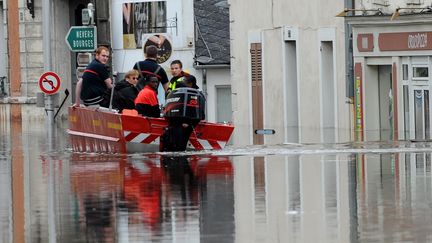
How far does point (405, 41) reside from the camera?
3862 cm

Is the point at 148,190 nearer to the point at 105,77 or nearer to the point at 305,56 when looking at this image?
the point at 105,77

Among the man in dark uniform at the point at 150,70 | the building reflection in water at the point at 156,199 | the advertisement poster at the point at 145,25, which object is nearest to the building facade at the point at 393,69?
the man in dark uniform at the point at 150,70

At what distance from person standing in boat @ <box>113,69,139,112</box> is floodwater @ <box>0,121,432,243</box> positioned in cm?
117

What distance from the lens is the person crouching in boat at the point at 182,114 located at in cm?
2486

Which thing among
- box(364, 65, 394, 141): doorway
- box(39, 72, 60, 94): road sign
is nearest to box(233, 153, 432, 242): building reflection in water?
box(364, 65, 394, 141): doorway

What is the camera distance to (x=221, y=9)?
2320 inches

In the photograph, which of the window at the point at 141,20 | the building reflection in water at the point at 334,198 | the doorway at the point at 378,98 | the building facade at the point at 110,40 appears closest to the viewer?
the building reflection in water at the point at 334,198

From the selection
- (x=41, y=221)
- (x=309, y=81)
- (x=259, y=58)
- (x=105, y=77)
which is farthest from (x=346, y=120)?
(x=41, y=221)

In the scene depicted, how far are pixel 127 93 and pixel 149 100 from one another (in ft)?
4.69

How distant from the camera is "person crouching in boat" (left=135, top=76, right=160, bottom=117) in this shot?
1006 inches

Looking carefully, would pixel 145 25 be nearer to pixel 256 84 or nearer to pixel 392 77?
pixel 256 84

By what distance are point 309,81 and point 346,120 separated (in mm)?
3116

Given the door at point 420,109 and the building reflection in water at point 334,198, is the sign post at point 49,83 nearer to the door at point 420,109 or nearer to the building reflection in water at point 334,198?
the door at point 420,109

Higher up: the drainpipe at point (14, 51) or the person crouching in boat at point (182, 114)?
the drainpipe at point (14, 51)
